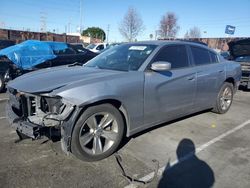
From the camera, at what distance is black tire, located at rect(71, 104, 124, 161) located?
3.54m

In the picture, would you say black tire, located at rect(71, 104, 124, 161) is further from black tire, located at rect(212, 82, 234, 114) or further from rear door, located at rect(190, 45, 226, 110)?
black tire, located at rect(212, 82, 234, 114)

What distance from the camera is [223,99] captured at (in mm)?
6395

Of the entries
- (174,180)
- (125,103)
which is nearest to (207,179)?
(174,180)

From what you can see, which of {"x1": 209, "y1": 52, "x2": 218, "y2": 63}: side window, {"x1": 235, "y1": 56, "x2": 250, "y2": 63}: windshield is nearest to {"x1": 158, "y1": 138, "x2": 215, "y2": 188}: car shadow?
{"x1": 209, "y1": 52, "x2": 218, "y2": 63}: side window

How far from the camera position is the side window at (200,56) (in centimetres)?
540

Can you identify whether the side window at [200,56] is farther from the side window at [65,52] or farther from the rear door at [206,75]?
the side window at [65,52]

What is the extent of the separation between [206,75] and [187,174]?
2.61 metres

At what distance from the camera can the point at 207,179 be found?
340 centimetres

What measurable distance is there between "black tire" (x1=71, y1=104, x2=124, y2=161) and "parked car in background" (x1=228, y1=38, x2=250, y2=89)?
728 cm

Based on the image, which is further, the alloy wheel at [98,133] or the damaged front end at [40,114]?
the alloy wheel at [98,133]

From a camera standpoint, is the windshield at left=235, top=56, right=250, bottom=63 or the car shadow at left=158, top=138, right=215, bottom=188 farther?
the windshield at left=235, top=56, right=250, bottom=63

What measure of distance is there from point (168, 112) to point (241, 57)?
23.6 ft

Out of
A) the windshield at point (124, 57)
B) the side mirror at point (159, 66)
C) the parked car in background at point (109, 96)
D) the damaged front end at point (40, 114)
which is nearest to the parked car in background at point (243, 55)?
the parked car in background at point (109, 96)

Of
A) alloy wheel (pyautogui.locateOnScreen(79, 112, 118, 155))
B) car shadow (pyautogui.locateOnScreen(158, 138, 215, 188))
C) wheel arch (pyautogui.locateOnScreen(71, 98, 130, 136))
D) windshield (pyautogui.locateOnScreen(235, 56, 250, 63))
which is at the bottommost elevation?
car shadow (pyautogui.locateOnScreen(158, 138, 215, 188))
